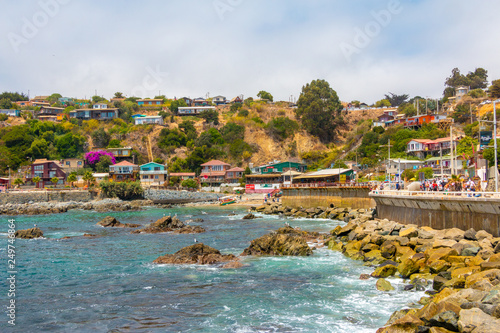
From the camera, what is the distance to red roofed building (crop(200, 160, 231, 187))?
88.8 meters

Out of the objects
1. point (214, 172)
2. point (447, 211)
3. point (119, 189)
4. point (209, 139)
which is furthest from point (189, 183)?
point (447, 211)

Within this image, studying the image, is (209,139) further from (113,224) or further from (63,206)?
(113,224)

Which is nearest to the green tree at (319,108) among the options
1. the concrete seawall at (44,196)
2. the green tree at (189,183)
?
the green tree at (189,183)

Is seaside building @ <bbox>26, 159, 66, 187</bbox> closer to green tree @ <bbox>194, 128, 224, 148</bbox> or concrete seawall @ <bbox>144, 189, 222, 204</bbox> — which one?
concrete seawall @ <bbox>144, 189, 222, 204</bbox>

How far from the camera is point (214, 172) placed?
90250 mm

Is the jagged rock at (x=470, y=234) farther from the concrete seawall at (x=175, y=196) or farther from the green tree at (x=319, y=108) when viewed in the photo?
the green tree at (x=319, y=108)

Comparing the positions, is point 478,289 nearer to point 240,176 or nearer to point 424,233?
point 424,233

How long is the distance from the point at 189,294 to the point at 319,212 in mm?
33947

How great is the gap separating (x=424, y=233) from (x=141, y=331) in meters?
16.6

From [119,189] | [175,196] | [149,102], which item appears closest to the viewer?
[119,189]

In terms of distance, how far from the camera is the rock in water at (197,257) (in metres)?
25.0

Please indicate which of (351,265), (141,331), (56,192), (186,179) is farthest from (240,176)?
(141,331)

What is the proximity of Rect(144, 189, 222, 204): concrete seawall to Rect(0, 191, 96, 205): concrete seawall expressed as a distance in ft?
35.6

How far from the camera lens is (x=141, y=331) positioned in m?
14.4
